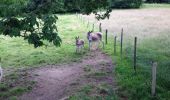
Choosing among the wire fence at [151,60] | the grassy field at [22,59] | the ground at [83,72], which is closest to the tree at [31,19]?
the ground at [83,72]

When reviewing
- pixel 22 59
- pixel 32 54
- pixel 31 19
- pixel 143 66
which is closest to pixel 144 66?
pixel 143 66

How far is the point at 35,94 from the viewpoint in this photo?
479 inches

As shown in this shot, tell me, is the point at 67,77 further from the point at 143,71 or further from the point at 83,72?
the point at 143,71

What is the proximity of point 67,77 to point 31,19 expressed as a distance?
11.2ft

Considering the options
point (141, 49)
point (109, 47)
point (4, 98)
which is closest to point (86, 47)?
point (109, 47)

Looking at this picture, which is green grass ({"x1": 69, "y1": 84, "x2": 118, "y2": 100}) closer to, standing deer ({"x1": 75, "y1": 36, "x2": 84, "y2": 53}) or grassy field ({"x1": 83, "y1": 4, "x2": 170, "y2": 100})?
grassy field ({"x1": 83, "y1": 4, "x2": 170, "y2": 100})

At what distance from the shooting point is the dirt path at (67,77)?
12.1 metres

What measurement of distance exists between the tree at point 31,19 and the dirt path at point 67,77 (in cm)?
153

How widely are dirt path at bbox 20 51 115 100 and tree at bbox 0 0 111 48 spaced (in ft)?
5.03

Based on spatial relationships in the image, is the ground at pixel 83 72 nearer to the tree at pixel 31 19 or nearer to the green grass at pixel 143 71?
the green grass at pixel 143 71

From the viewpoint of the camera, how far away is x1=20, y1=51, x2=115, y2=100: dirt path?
1208 centimetres

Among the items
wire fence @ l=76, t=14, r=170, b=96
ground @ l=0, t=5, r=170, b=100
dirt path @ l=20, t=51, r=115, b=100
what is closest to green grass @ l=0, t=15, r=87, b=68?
ground @ l=0, t=5, r=170, b=100

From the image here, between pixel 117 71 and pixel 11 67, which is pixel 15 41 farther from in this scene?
pixel 117 71

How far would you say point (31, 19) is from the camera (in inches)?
448
